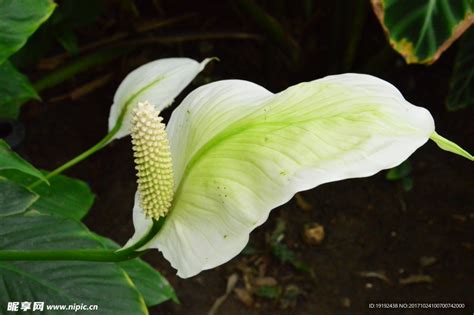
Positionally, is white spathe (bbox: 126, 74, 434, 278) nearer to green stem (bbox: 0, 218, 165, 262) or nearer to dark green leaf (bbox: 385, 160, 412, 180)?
green stem (bbox: 0, 218, 165, 262)

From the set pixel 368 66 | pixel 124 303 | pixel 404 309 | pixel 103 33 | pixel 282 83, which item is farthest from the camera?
pixel 103 33

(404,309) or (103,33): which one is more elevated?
(103,33)

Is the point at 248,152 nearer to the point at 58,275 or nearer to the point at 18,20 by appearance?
the point at 58,275

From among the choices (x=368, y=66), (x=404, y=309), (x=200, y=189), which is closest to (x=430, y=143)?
(x=368, y=66)

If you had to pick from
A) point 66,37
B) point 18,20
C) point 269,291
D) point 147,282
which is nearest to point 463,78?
point 269,291

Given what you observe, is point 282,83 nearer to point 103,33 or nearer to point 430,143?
point 430,143
